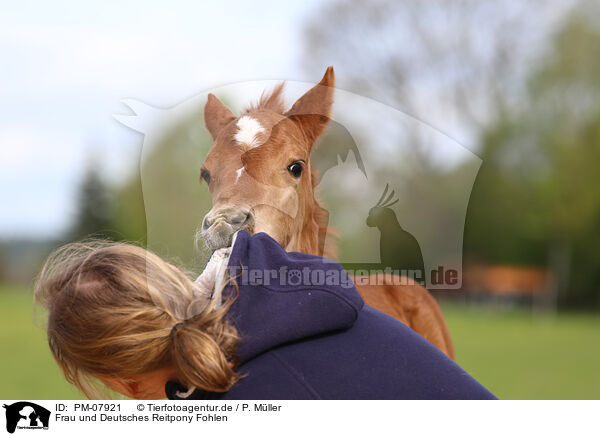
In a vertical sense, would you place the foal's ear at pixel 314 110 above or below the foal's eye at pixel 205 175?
above

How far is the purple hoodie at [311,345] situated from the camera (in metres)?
1.43

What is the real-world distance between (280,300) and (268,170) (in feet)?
3.67

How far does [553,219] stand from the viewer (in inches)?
1013

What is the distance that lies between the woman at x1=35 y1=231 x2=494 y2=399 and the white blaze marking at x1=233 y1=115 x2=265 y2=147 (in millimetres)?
1005

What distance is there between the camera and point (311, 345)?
4.81 feet

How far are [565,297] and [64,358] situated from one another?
94.2ft

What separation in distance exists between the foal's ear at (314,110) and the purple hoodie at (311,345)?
1.24 metres

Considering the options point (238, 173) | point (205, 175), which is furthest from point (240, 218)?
point (205, 175)

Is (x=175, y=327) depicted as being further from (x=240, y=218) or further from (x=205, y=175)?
(x=205, y=175)

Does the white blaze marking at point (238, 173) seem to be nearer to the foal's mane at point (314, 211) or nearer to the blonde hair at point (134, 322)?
the foal's mane at point (314, 211)

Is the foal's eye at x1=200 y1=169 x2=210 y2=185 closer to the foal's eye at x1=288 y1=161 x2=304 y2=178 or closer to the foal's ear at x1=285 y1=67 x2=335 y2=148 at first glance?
the foal's eye at x1=288 y1=161 x2=304 y2=178

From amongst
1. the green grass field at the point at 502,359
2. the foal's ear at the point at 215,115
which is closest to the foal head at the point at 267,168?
the foal's ear at the point at 215,115

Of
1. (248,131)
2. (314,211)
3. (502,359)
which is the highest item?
(248,131)

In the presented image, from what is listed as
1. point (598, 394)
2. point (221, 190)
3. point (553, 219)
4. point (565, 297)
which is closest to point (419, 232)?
point (221, 190)
